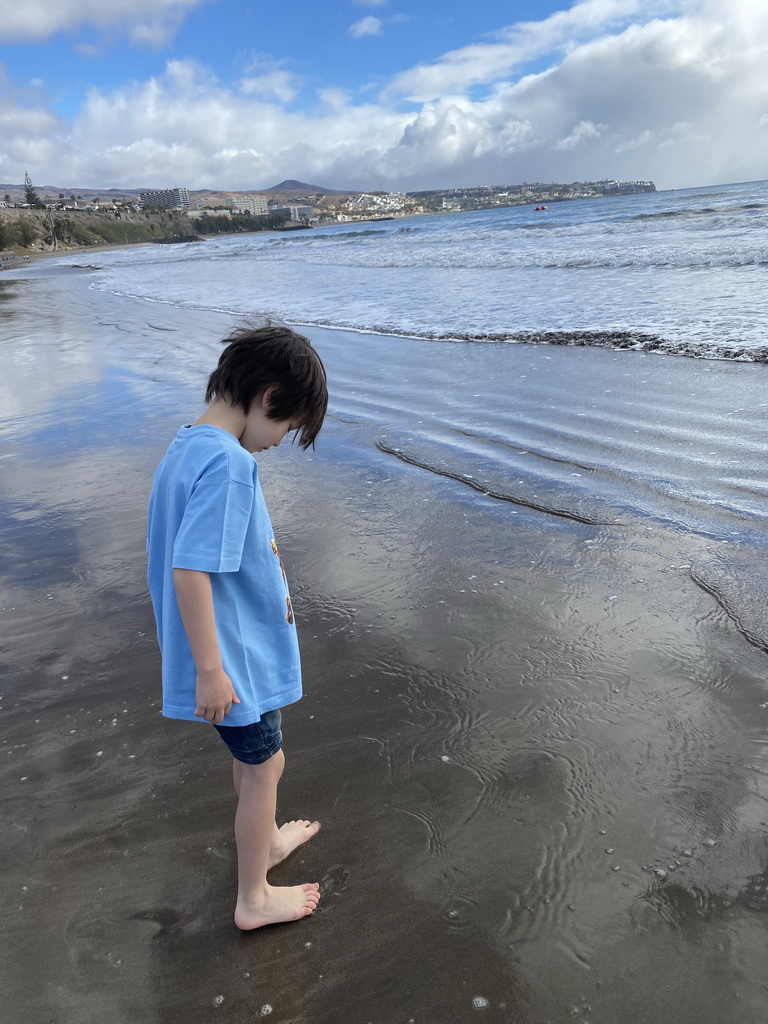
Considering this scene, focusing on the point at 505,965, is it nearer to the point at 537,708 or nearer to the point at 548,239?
the point at 537,708

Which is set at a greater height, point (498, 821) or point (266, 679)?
point (266, 679)

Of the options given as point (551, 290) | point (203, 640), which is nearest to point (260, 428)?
point (203, 640)

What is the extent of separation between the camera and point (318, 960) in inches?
73.4

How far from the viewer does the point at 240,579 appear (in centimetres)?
181

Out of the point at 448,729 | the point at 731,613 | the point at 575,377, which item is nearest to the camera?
the point at 448,729

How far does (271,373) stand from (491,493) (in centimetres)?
314

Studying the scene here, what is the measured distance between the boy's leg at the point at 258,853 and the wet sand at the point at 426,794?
58 millimetres

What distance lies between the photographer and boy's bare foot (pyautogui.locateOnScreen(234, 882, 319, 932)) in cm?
195

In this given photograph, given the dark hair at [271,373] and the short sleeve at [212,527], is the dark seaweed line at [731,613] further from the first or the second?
the short sleeve at [212,527]

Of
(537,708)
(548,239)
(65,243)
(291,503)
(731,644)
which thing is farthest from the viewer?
(65,243)

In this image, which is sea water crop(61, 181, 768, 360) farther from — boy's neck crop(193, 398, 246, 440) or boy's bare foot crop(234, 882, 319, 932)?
boy's bare foot crop(234, 882, 319, 932)

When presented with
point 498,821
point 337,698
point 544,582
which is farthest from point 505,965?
point 544,582

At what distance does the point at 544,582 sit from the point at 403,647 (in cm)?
87

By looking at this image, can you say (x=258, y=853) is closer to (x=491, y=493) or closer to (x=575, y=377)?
(x=491, y=493)
